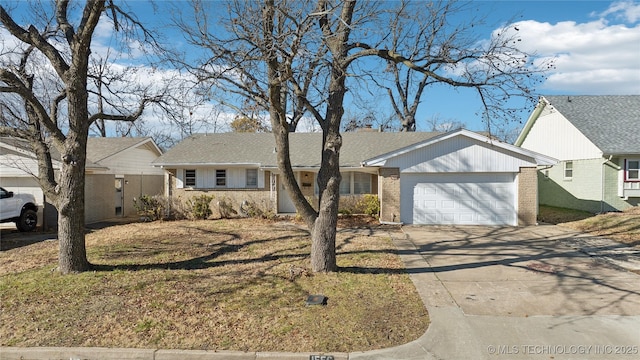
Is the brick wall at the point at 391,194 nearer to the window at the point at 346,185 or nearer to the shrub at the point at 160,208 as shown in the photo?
the window at the point at 346,185

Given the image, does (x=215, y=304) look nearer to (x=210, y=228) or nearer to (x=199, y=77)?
(x=199, y=77)

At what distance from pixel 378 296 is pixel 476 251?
4.90 metres

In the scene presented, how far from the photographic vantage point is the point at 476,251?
31.9 ft

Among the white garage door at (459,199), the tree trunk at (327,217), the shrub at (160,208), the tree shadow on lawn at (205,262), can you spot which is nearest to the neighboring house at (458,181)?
the white garage door at (459,199)

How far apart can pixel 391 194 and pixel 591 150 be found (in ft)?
34.4

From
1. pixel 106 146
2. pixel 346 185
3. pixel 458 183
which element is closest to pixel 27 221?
pixel 106 146

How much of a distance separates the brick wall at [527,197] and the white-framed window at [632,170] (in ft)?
19.6

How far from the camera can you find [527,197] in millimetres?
14211

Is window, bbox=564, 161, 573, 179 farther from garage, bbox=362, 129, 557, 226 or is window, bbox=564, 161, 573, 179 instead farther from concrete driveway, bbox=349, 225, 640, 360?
concrete driveway, bbox=349, 225, 640, 360

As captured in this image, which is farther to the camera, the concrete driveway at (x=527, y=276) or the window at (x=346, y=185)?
the window at (x=346, y=185)

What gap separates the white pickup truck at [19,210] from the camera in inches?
492

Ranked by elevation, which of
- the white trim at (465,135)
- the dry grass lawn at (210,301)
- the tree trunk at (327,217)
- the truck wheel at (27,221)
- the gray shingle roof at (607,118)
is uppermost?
the gray shingle roof at (607,118)

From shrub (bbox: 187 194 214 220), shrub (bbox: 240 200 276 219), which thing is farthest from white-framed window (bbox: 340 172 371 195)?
shrub (bbox: 187 194 214 220)

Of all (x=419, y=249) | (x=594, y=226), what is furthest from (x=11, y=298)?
(x=594, y=226)
